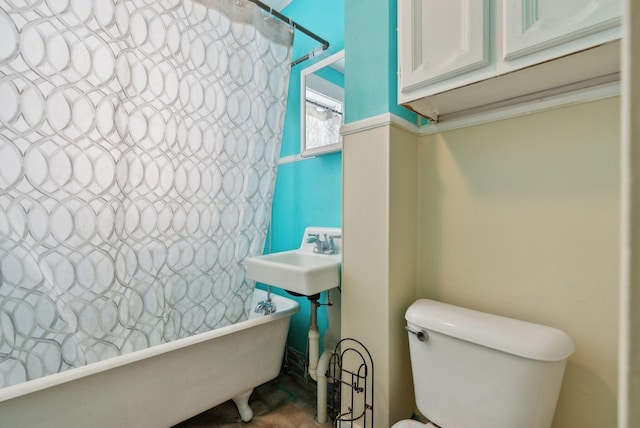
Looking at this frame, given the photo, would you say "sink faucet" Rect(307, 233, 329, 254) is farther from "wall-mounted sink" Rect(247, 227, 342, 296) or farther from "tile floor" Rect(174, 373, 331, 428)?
"tile floor" Rect(174, 373, 331, 428)

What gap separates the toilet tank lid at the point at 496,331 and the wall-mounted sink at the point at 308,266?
0.39m

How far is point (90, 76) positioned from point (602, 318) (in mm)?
1997

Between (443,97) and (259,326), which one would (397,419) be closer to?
(259,326)

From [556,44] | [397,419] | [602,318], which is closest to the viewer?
[556,44]

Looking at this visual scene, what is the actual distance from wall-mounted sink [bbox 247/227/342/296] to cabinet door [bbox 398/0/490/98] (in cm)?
81

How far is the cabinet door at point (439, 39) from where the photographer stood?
933 millimetres

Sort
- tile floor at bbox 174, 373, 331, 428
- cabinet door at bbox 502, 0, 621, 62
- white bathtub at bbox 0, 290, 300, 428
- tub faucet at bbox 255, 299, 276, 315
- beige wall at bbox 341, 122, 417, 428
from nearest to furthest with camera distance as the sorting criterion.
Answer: cabinet door at bbox 502, 0, 621, 62 → white bathtub at bbox 0, 290, 300, 428 → beige wall at bbox 341, 122, 417, 428 → tile floor at bbox 174, 373, 331, 428 → tub faucet at bbox 255, 299, 276, 315

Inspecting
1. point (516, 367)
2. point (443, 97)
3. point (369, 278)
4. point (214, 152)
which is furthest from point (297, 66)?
point (516, 367)

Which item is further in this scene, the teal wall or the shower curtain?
the teal wall

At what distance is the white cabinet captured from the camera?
787 millimetres

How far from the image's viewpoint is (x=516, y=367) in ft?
2.97

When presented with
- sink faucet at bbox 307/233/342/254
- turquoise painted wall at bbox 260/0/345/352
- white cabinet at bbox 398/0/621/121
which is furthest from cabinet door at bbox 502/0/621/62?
sink faucet at bbox 307/233/342/254

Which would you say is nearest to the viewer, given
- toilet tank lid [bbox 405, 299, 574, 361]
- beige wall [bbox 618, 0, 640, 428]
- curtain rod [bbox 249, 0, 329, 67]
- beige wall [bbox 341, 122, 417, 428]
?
beige wall [bbox 618, 0, 640, 428]

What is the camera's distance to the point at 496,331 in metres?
0.96
